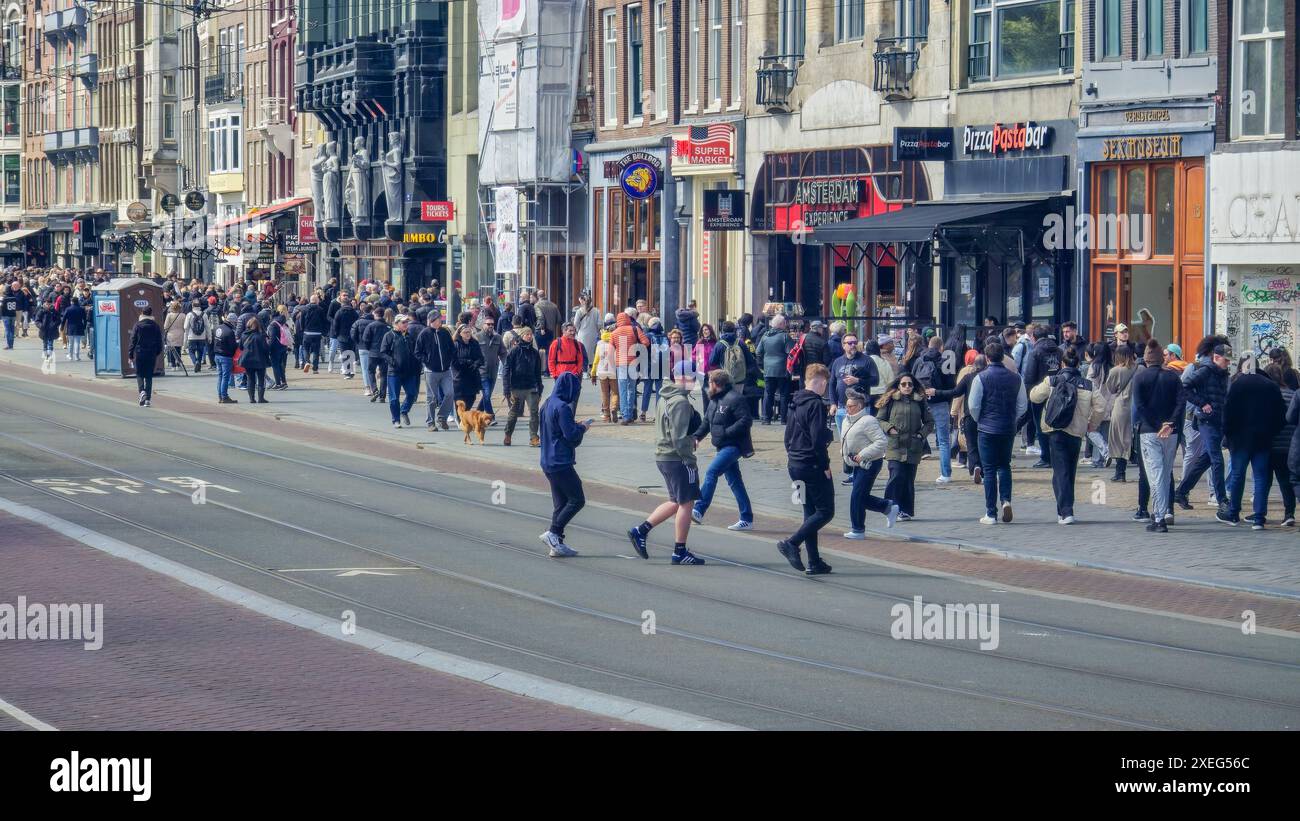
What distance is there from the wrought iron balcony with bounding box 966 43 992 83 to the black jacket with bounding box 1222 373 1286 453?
50.7ft

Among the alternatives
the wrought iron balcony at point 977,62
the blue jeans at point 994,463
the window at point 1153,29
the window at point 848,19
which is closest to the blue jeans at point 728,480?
the blue jeans at point 994,463

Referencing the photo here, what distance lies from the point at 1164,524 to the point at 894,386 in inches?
114

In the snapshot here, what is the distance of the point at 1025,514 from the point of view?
65.1 feet

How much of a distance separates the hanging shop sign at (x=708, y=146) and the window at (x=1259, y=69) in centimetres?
1437

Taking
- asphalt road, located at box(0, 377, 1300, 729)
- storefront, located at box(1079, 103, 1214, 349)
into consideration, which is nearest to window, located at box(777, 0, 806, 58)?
storefront, located at box(1079, 103, 1214, 349)

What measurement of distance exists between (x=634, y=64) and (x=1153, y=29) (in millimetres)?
18027

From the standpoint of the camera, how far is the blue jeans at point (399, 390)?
29.3m

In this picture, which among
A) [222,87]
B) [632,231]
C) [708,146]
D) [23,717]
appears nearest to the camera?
[23,717]

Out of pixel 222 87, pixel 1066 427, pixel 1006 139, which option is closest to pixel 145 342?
pixel 1006 139

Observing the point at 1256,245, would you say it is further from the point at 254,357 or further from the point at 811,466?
the point at 254,357

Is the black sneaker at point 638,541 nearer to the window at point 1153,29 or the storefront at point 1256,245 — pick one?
the storefront at point 1256,245

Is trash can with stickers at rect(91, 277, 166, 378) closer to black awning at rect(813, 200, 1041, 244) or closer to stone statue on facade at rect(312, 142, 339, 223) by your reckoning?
black awning at rect(813, 200, 1041, 244)
